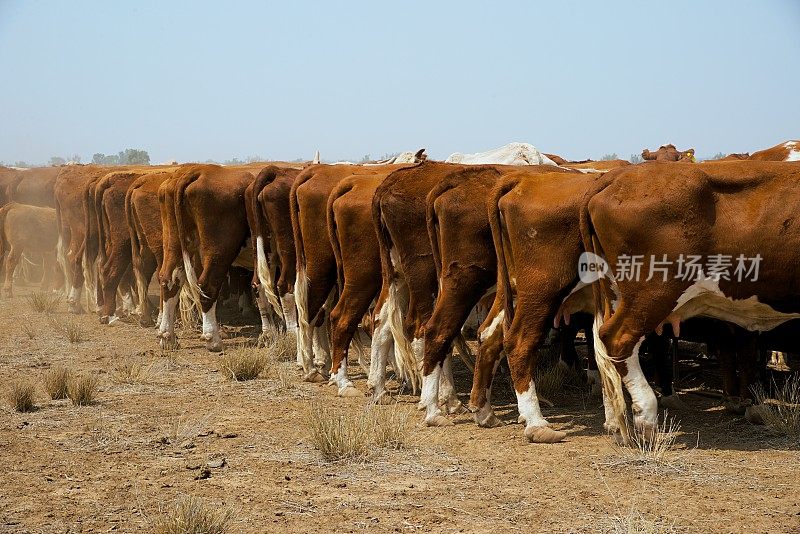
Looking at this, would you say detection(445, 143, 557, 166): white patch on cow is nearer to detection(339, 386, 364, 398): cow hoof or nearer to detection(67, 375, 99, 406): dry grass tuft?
detection(339, 386, 364, 398): cow hoof

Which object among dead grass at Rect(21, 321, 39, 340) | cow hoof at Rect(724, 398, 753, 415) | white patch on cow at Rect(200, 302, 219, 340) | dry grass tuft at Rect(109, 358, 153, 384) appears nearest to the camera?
cow hoof at Rect(724, 398, 753, 415)

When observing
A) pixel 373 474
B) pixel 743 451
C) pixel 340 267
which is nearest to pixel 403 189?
pixel 340 267

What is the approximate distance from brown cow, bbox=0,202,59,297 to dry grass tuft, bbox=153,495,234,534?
15620 mm

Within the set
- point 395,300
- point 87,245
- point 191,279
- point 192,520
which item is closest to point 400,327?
point 395,300

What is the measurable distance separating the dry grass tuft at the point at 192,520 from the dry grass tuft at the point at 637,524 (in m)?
2.16

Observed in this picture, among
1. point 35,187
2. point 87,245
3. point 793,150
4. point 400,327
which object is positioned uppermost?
point 793,150

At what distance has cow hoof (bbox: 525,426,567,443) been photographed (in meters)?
7.89

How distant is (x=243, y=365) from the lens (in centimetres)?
1092

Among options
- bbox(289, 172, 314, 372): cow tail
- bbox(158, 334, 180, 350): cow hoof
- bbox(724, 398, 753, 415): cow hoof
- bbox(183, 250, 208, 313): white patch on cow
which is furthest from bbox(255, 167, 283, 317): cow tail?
bbox(724, 398, 753, 415): cow hoof

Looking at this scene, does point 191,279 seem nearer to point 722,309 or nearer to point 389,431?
point 389,431

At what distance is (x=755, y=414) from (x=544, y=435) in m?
1.88

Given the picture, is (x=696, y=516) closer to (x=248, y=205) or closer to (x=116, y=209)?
(x=248, y=205)

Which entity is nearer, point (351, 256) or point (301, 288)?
point (351, 256)

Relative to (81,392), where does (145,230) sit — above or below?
above
